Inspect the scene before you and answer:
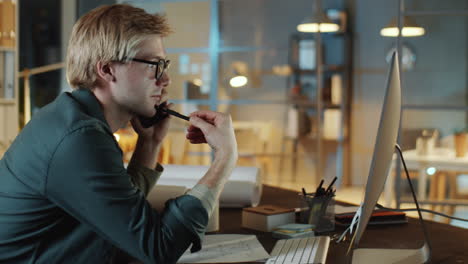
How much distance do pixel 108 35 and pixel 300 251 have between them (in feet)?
2.18

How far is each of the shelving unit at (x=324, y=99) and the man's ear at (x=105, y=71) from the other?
557cm

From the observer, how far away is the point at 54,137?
1196mm

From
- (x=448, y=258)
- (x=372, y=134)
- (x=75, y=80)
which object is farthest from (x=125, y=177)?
(x=372, y=134)

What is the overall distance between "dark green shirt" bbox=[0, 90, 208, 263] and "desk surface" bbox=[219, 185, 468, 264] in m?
0.38

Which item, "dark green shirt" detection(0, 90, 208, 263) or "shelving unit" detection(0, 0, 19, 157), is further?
"shelving unit" detection(0, 0, 19, 157)

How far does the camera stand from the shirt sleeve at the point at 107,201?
1162 mm

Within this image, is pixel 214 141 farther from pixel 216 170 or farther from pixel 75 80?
pixel 75 80

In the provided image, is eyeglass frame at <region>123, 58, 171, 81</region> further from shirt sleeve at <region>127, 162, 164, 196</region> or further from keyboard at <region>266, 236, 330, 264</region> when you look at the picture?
keyboard at <region>266, 236, 330, 264</region>

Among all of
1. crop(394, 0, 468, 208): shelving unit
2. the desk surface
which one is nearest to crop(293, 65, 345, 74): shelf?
crop(394, 0, 468, 208): shelving unit

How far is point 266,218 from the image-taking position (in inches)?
65.9

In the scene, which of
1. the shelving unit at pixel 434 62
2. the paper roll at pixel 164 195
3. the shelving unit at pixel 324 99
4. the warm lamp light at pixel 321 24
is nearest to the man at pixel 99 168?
the paper roll at pixel 164 195

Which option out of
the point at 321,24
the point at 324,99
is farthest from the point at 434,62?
the point at 324,99

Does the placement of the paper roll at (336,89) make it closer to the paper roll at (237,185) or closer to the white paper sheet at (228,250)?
the paper roll at (237,185)

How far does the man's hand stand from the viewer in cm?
135
